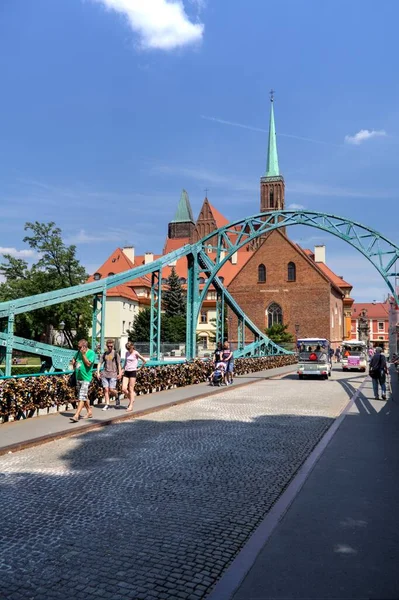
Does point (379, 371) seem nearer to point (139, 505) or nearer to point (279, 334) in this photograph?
point (139, 505)

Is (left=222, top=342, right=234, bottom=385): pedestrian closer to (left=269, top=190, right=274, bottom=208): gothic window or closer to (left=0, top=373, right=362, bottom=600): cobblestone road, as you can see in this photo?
(left=0, top=373, right=362, bottom=600): cobblestone road

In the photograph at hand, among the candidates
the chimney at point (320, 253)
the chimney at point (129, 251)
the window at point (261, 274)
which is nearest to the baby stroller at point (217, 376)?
the window at point (261, 274)

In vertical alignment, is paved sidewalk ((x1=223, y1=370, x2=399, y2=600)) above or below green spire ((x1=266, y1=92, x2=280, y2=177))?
below

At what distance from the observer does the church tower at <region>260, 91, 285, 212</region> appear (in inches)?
3706

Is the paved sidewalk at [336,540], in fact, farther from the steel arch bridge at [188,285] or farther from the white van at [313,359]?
the white van at [313,359]

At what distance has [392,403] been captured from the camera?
14992mm

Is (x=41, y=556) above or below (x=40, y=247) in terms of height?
below

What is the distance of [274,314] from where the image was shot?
6309cm

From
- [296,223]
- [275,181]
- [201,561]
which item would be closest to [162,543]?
[201,561]

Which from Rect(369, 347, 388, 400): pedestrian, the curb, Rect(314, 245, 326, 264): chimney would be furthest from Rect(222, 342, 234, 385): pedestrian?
Rect(314, 245, 326, 264): chimney

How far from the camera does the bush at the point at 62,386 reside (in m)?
10.4

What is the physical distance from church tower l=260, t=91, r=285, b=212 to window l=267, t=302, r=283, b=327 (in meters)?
35.6

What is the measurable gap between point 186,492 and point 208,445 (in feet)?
8.81

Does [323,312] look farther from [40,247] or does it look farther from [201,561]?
[201,561]
